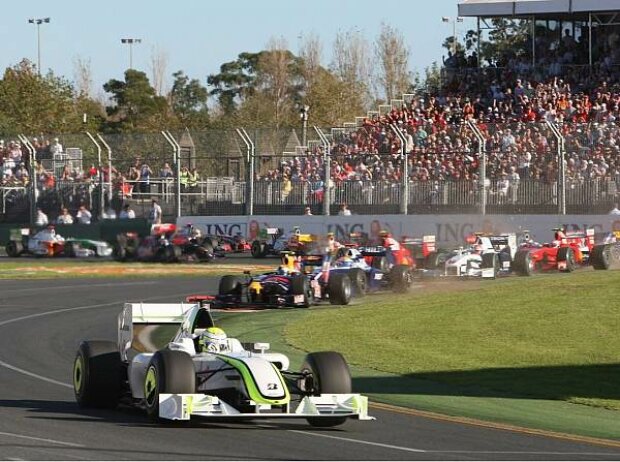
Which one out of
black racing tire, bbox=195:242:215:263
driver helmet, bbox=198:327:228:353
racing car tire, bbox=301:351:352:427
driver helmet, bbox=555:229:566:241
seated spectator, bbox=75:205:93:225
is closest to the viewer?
racing car tire, bbox=301:351:352:427

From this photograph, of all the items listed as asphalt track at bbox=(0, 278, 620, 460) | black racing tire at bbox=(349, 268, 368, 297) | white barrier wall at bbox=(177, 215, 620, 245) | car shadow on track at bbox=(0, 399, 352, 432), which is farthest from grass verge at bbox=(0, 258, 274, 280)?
car shadow on track at bbox=(0, 399, 352, 432)

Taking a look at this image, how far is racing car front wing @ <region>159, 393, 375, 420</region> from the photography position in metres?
13.1

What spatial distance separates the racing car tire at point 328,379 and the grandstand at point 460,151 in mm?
28270

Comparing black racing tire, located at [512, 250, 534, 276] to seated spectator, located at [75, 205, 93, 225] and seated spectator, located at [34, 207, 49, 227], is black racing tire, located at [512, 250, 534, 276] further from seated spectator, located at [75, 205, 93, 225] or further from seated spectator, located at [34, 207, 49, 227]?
seated spectator, located at [34, 207, 49, 227]

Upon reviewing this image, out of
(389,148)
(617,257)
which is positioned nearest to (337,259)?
(617,257)

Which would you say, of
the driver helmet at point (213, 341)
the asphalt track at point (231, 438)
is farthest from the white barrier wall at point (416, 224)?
the driver helmet at point (213, 341)

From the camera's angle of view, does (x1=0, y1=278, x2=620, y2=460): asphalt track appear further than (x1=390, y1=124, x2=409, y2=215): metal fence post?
No

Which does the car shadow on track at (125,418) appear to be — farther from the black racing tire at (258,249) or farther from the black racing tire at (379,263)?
the black racing tire at (258,249)

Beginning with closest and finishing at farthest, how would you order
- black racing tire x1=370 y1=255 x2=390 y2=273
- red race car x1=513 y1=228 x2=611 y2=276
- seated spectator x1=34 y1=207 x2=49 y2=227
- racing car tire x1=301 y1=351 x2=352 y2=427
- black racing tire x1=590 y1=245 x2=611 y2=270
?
1. racing car tire x1=301 y1=351 x2=352 y2=427
2. black racing tire x1=370 y1=255 x2=390 y2=273
3. red race car x1=513 y1=228 x2=611 y2=276
4. black racing tire x1=590 y1=245 x2=611 y2=270
5. seated spectator x1=34 y1=207 x2=49 y2=227

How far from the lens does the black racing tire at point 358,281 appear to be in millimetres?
30828

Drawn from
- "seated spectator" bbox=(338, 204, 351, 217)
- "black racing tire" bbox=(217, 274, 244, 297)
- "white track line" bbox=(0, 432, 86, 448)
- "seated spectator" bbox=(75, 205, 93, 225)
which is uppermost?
"seated spectator" bbox=(338, 204, 351, 217)

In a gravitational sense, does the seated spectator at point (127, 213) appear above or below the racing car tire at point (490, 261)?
above

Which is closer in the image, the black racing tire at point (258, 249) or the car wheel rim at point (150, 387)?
the car wheel rim at point (150, 387)

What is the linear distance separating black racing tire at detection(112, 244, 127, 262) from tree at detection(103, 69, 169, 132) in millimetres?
55229
